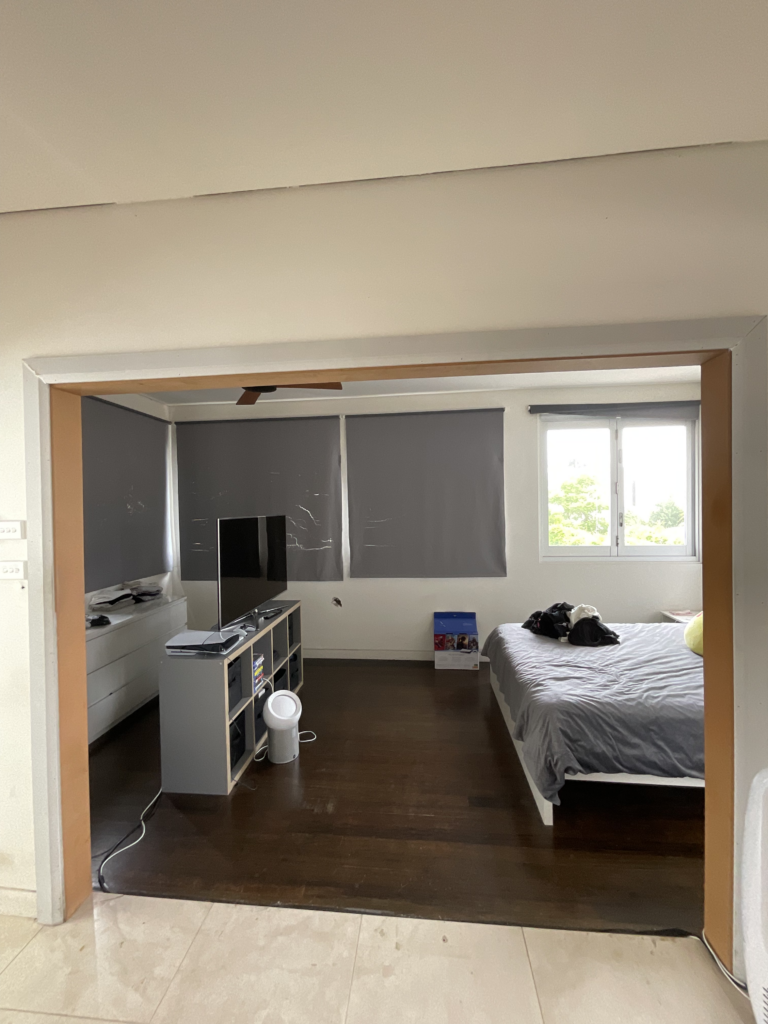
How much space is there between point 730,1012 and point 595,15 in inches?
100.0

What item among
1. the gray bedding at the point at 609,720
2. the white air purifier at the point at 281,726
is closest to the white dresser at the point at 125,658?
the white air purifier at the point at 281,726

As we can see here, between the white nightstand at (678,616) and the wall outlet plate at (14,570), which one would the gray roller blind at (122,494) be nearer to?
the wall outlet plate at (14,570)

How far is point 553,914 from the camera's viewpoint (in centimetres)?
171

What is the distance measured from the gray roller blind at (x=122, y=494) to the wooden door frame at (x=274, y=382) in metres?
1.71

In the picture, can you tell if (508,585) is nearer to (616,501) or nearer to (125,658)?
(616,501)

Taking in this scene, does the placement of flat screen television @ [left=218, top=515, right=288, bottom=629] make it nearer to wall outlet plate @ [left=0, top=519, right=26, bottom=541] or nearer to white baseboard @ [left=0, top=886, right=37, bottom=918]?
wall outlet plate @ [left=0, top=519, right=26, bottom=541]

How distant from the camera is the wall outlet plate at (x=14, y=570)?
173 cm

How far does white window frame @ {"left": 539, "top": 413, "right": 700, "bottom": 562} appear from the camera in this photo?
14.2 ft

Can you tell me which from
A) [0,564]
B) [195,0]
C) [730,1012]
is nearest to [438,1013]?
[730,1012]

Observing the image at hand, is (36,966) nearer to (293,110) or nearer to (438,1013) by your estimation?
(438,1013)

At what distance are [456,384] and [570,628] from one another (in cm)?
213

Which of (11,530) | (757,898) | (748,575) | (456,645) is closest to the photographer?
(757,898)

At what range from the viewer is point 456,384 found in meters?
4.12

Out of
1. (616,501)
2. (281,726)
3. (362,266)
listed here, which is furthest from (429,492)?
(362,266)
